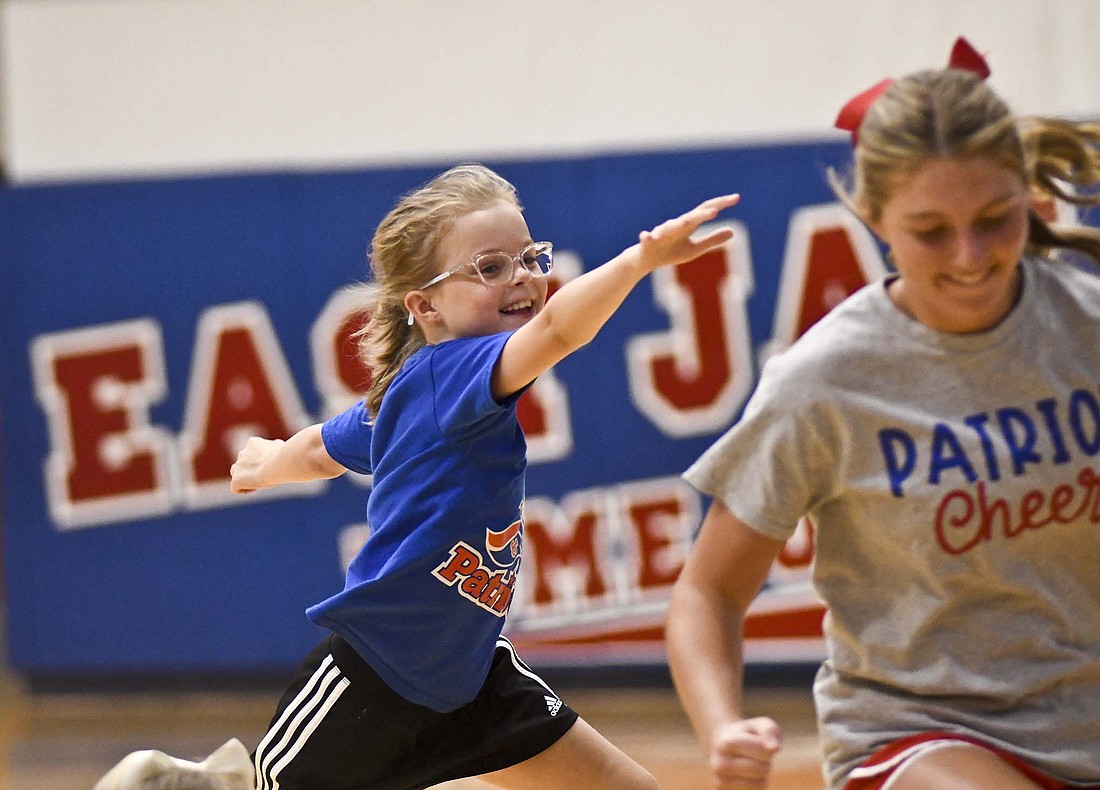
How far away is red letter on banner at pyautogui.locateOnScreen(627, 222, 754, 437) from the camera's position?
5363 mm

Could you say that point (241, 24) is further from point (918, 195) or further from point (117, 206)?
point (918, 195)

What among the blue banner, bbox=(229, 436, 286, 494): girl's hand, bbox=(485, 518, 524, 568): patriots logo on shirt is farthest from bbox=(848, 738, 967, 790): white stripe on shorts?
the blue banner

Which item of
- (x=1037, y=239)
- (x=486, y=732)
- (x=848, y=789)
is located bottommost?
(x=486, y=732)

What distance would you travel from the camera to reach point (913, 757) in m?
1.59

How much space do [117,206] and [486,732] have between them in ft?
12.9

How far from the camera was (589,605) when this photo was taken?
213 inches

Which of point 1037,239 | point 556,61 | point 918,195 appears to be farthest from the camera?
point 556,61

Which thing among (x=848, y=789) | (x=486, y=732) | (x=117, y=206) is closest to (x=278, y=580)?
(x=117, y=206)

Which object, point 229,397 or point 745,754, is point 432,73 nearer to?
point 229,397

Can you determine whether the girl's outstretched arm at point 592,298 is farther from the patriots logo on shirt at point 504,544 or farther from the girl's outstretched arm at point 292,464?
the girl's outstretched arm at point 292,464

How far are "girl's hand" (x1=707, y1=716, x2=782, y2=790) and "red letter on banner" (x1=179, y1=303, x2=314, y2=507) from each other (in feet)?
13.8

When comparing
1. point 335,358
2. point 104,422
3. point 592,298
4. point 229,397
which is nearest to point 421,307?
point 592,298

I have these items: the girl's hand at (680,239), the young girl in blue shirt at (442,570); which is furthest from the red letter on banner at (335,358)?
the girl's hand at (680,239)

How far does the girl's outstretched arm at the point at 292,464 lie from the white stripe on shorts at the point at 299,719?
1.34 ft
